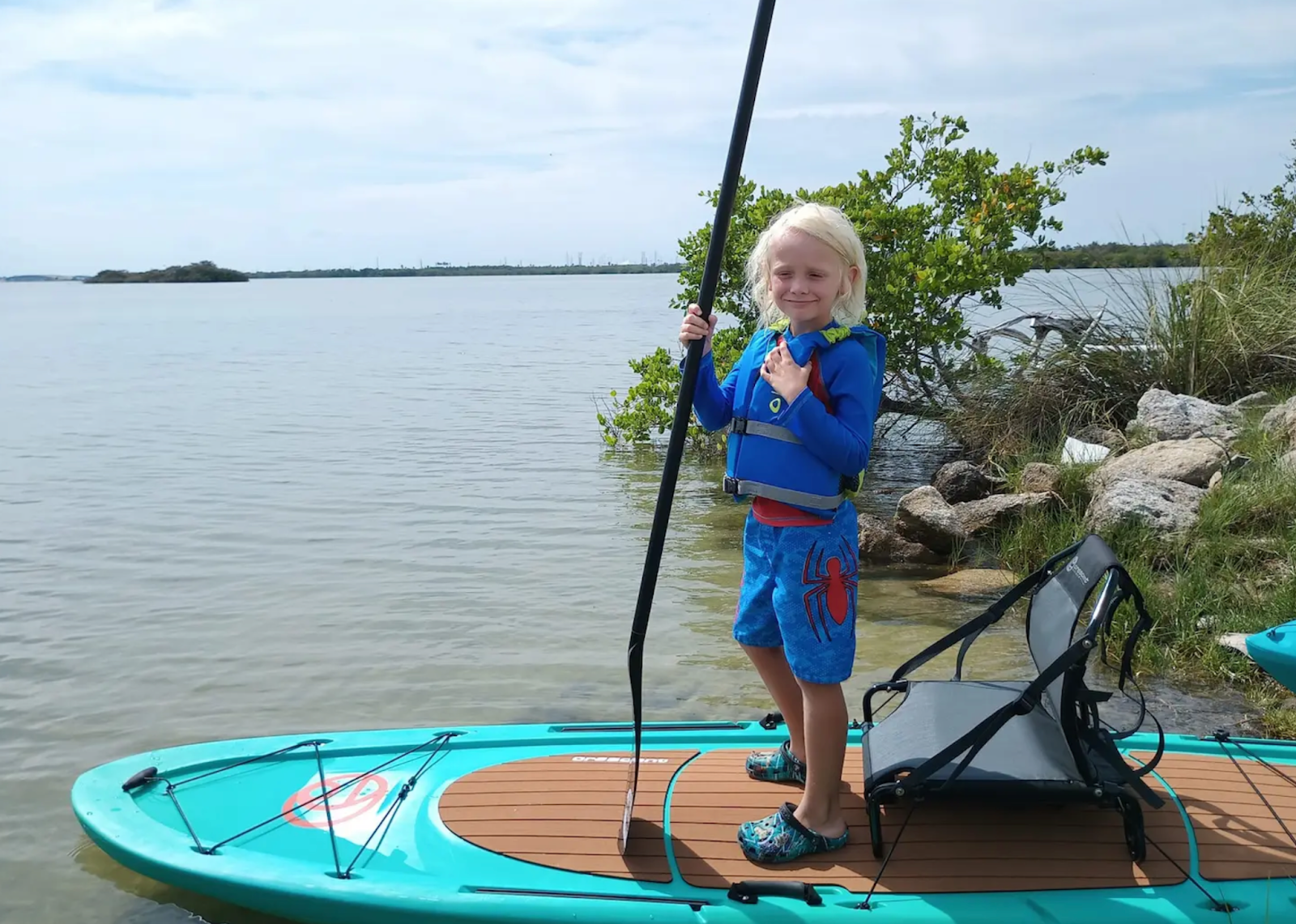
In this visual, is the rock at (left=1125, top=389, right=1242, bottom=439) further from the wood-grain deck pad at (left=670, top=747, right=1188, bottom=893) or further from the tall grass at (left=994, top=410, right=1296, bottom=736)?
the wood-grain deck pad at (left=670, top=747, right=1188, bottom=893)

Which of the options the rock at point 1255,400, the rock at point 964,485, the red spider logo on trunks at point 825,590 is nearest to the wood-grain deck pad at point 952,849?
the red spider logo on trunks at point 825,590

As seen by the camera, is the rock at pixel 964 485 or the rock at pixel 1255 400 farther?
the rock at pixel 964 485

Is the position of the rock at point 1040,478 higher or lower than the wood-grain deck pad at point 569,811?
higher

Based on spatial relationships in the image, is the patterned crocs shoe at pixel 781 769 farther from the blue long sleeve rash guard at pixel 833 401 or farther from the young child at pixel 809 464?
the blue long sleeve rash guard at pixel 833 401

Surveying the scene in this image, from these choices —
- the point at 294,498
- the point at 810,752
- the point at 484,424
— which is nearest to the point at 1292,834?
the point at 810,752

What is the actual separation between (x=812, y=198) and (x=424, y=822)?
833 centimetres

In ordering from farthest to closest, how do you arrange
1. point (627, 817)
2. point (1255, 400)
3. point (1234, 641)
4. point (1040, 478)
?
point (1255, 400)
point (1040, 478)
point (1234, 641)
point (627, 817)

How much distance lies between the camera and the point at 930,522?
8281 millimetres

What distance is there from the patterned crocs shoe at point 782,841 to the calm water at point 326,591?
5.96 feet

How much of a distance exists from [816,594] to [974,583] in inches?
183

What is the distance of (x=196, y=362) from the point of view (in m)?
27.0

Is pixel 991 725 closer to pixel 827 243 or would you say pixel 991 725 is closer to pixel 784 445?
pixel 784 445

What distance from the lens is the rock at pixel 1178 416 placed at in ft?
28.9

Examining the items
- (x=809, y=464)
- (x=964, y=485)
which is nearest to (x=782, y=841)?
(x=809, y=464)
